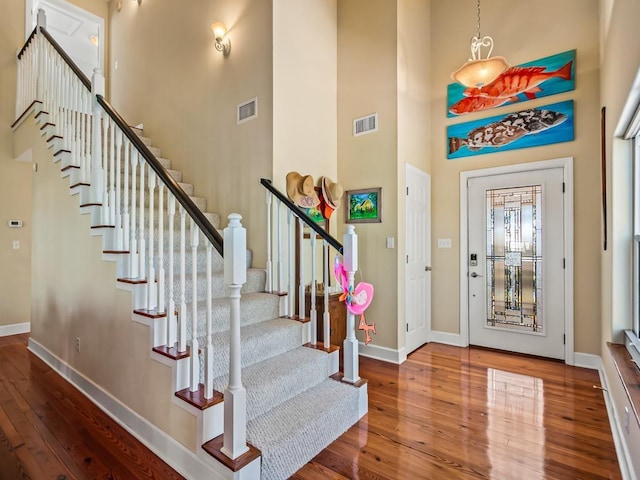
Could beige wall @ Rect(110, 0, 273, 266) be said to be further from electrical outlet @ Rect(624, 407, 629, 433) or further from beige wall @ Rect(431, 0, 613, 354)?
electrical outlet @ Rect(624, 407, 629, 433)

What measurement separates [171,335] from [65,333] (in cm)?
174

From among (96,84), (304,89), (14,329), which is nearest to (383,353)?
(304,89)

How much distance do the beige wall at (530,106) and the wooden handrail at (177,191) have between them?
10.6ft

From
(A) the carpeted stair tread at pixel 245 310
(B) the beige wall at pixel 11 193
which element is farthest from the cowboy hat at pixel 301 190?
(B) the beige wall at pixel 11 193

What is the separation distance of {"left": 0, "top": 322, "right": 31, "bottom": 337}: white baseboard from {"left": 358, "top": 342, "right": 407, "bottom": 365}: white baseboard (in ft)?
15.1

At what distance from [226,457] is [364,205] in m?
2.76

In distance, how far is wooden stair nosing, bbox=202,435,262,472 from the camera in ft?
5.04

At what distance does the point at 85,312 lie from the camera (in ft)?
8.74

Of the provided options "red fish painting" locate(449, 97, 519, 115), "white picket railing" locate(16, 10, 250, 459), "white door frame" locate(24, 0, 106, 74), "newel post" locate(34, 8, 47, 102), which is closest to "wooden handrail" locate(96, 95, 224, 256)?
"white picket railing" locate(16, 10, 250, 459)

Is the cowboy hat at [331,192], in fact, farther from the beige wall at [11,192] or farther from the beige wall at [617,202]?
the beige wall at [11,192]

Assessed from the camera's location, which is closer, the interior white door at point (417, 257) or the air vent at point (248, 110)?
the air vent at point (248, 110)

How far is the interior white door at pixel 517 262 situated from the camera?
3.49 m

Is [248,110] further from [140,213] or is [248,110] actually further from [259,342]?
[259,342]

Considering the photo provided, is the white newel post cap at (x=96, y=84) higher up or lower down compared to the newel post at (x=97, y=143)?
higher up
